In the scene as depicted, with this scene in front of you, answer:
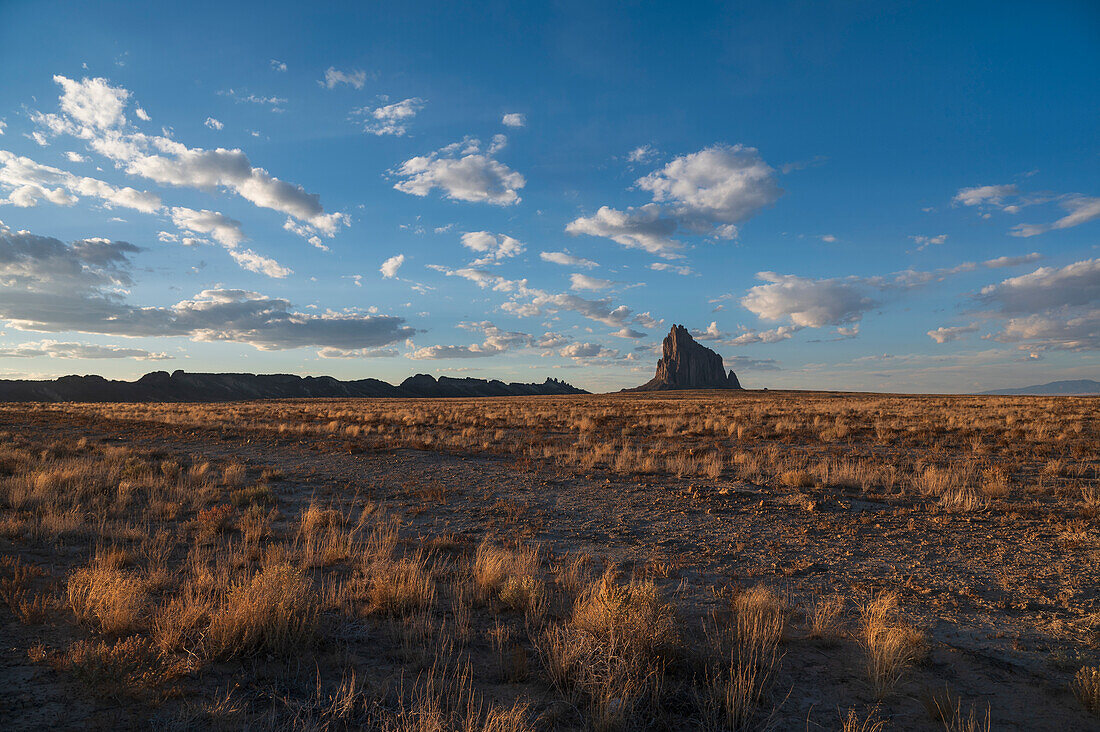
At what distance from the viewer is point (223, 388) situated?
132 meters

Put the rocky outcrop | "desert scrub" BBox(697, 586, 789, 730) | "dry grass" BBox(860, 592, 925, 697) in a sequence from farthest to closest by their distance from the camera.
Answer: the rocky outcrop < "dry grass" BBox(860, 592, 925, 697) < "desert scrub" BBox(697, 586, 789, 730)

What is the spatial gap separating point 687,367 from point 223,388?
14151cm

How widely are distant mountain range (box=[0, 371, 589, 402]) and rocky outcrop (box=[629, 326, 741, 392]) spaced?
37.7 m

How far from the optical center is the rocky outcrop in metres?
172

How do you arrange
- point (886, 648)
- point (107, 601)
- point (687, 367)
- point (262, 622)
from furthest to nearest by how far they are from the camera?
1. point (687, 367)
2. point (107, 601)
3. point (262, 622)
4. point (886, 648)

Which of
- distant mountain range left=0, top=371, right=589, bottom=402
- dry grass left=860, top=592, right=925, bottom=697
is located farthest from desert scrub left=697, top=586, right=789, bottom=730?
distant mountain range left=0, top=371, right=589, bottom=402

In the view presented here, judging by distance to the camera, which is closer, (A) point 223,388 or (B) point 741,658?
(B) point 741,658

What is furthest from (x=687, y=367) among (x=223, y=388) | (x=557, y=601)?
(x=557, y=601)

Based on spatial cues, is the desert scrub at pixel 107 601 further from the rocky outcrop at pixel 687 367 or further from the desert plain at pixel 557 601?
the rocky outcrop at pixel 687 367

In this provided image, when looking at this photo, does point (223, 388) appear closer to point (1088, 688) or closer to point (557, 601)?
point (557, 601)

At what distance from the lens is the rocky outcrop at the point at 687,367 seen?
171750 mm

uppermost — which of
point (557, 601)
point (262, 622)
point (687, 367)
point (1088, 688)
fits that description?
point (687, 367)

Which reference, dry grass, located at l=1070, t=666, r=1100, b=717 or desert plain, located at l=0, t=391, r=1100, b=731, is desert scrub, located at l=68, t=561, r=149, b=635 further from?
dry grass, located at l=1070, t=666, r=1100, b=717

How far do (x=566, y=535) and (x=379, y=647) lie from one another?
4237 millimetres
